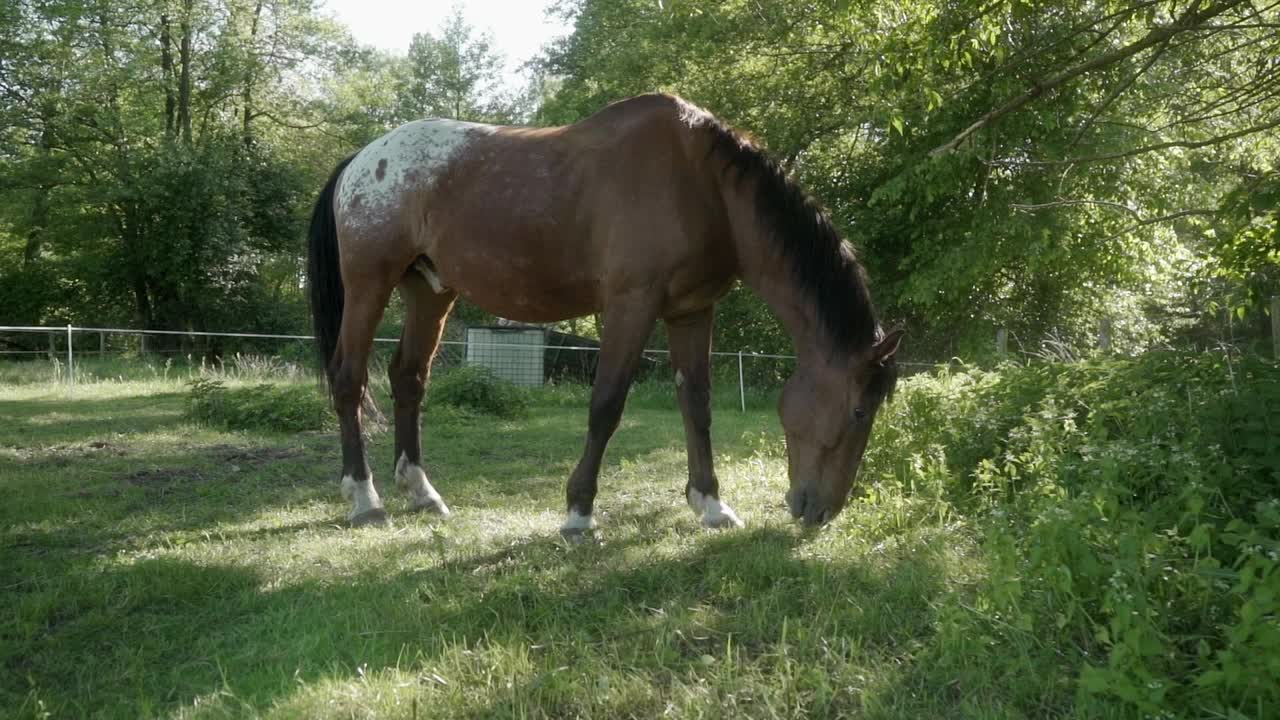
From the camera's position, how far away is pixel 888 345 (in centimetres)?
383

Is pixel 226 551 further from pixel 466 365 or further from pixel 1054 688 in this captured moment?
pixel 466 365

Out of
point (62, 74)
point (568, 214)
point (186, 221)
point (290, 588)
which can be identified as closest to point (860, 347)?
point (568, 214)

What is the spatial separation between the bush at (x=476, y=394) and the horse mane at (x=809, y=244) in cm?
733

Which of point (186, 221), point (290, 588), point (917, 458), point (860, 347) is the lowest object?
point (290, 588)

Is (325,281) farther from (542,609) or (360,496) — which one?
(542,609)

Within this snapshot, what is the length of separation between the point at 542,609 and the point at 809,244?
213cm

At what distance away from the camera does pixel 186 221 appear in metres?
21.5

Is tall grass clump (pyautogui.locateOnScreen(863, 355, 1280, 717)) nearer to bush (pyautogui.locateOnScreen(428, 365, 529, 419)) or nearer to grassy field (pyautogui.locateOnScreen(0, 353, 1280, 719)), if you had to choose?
grassy field (pyautogui.locateOnScreen(0, 353, 1280, 719))

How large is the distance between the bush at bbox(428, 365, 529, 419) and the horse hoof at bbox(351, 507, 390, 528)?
241 inches

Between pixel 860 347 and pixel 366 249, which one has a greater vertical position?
pixel 366 249

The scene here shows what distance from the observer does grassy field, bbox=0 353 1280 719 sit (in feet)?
7.73

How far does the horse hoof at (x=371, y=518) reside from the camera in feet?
15.6

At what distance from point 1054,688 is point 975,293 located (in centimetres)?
1394

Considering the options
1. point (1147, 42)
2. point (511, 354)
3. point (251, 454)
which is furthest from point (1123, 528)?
point (511, 354)
